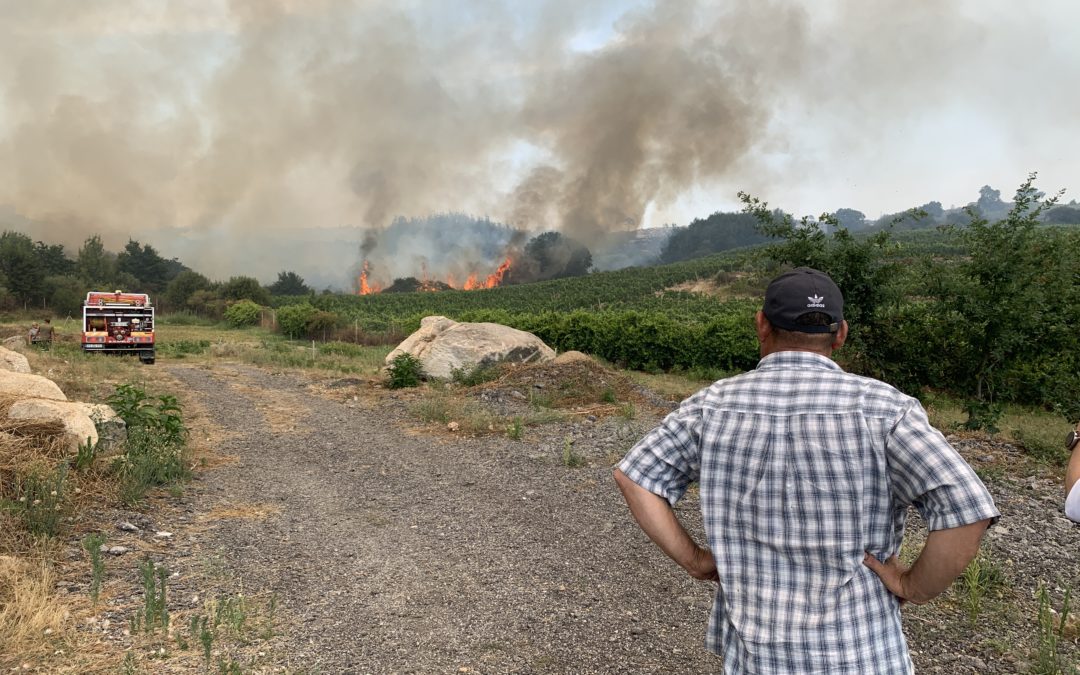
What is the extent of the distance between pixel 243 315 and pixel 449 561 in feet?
139

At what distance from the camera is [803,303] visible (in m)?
1.62

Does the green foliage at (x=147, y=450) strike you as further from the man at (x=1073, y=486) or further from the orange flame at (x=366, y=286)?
the orange flame at (x=366, y=286)

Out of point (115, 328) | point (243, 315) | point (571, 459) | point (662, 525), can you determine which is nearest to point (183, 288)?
point (243, 315)

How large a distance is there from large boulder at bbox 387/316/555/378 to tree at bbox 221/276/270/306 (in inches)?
1703

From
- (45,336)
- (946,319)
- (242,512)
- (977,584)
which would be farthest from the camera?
(45,336)

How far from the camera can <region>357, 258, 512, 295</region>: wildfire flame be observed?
8094cm

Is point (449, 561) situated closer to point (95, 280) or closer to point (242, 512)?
point (242, 512)

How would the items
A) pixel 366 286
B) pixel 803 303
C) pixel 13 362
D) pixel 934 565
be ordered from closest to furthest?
1. pixel 934 565
2. pixel 803 303
3. pixel 13 362
4. pixel 366 286

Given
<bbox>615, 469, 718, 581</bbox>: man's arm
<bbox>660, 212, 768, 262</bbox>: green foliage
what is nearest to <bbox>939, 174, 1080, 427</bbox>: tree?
<bbox>615, 469, 718, 581</bbox>: man's arm

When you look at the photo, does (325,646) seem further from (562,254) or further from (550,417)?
(562,254)

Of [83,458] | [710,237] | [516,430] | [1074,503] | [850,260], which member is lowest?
[516,430]

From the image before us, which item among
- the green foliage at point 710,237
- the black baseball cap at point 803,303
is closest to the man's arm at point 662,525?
the black baseball cap at point 803,303

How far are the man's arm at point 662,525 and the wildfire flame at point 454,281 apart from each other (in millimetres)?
76757

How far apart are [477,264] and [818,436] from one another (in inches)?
3851
